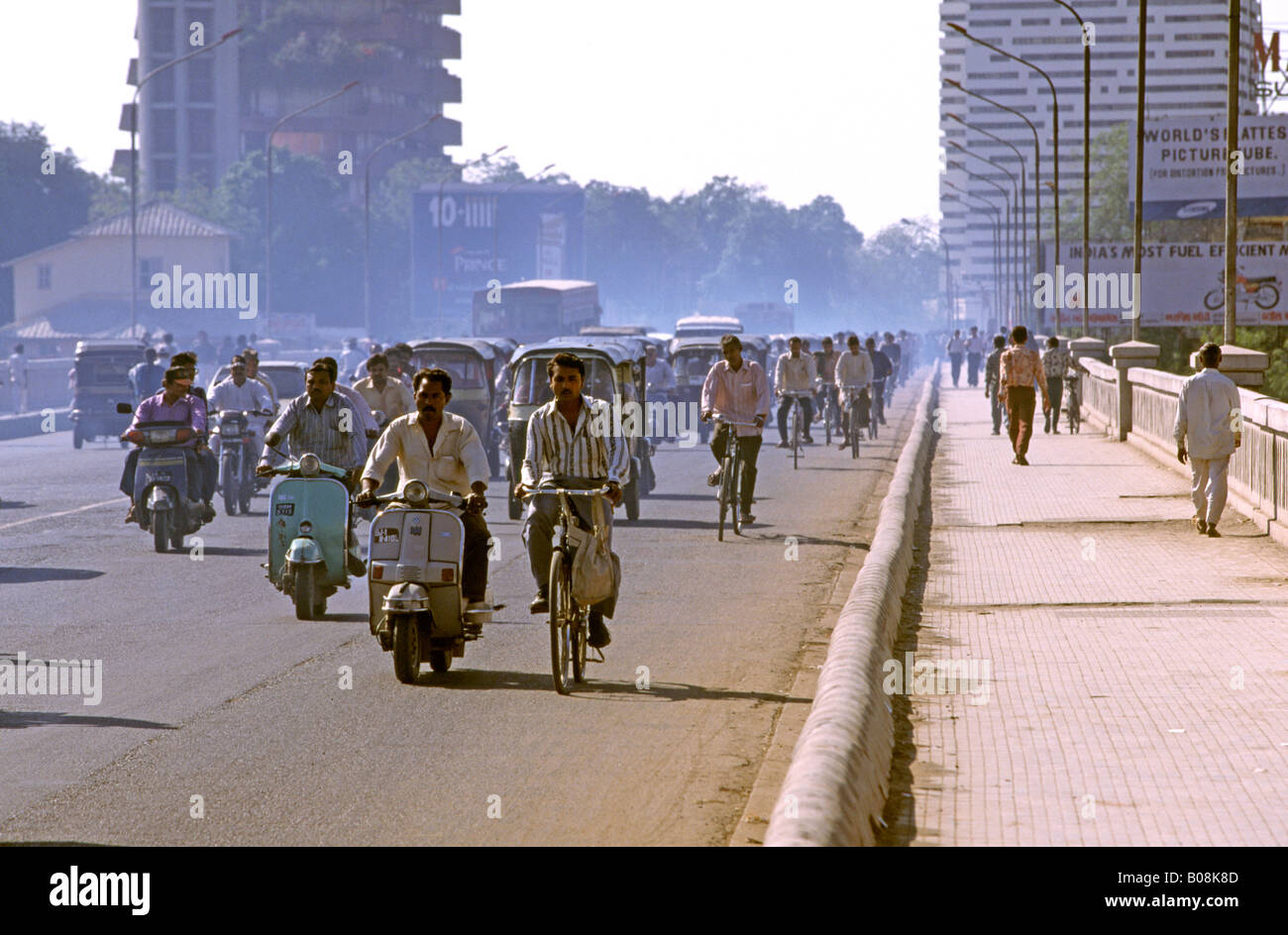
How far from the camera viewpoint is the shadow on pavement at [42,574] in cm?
1514

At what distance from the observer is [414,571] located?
33.2 feet

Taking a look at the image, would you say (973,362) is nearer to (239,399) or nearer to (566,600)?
(239,399)

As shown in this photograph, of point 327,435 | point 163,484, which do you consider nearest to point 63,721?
point 327,435

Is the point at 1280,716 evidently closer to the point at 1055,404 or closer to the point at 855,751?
the point at 855,751

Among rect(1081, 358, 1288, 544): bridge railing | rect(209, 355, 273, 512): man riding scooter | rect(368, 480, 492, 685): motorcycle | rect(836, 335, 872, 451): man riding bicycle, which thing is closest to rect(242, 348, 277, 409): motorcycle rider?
rect(209, 355, 273, 512): man riding scooter

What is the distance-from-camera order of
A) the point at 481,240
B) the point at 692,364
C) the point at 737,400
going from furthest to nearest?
the point at 481,240, the point at 692,364, the point at 737,400

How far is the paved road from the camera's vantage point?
23.8 ft

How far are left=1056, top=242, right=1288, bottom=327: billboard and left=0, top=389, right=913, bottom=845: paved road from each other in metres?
30.3

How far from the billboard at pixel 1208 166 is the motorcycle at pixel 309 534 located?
4150 centimetres

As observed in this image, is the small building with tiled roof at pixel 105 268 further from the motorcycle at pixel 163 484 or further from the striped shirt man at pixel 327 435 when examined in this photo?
the striped shirt man at pixel 327 435

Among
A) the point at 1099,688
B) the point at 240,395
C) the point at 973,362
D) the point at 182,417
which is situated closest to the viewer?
the point at 1099,688

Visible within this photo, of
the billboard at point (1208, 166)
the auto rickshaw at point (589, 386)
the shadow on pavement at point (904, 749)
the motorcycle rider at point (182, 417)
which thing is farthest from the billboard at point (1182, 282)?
the shadow on pavement at point (904, 749)

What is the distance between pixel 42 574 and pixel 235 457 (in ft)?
17.7
